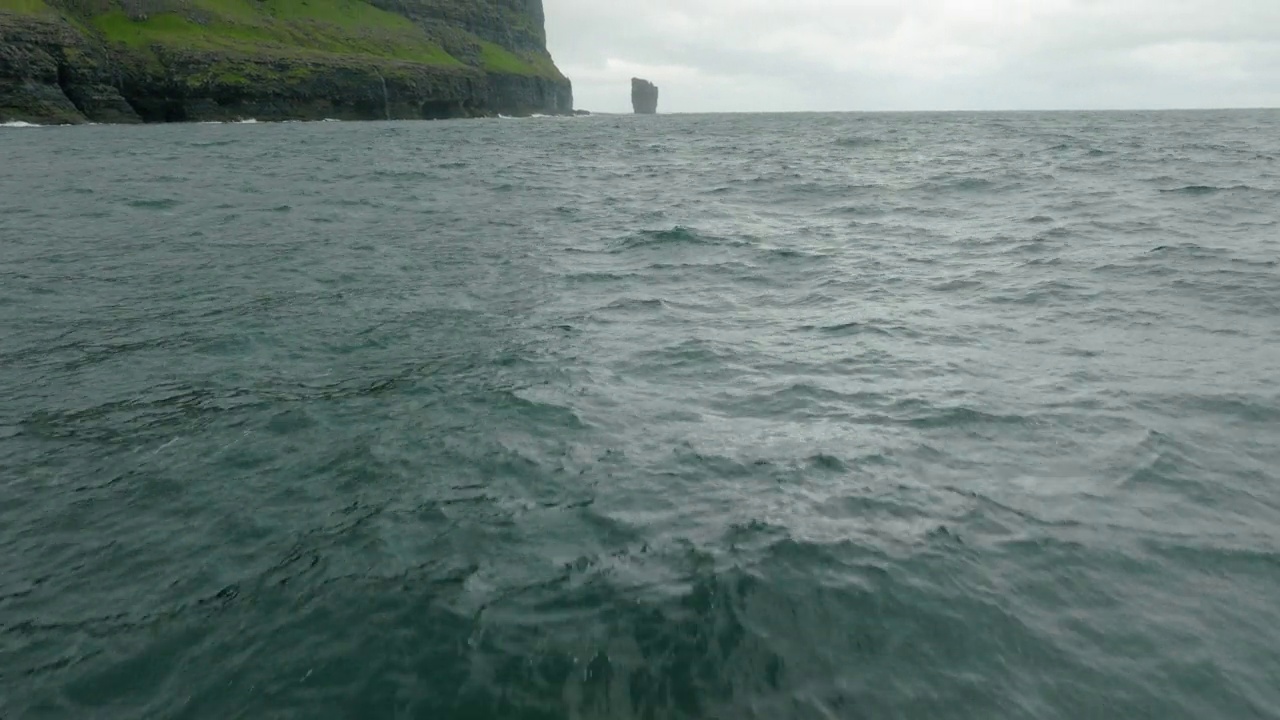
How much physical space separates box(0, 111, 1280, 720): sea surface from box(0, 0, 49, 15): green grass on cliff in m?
98.9

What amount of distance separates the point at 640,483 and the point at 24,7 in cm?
12151

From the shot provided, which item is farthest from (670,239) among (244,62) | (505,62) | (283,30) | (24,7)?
(505,62)

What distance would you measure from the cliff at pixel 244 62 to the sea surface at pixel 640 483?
295 ft

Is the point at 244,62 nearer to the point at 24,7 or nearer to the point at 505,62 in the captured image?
the point at 24,7

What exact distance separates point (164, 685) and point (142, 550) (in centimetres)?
206

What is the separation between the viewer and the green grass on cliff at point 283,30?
106000mm

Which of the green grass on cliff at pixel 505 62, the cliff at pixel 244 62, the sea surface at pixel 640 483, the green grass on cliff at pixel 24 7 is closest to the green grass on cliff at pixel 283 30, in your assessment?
the cliff at pixel 244 62

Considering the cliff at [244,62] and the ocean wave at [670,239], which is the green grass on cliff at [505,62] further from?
the ocean wave at [670,239]

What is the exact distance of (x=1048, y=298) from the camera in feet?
48.9

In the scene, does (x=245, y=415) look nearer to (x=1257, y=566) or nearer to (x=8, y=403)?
(x=8, y=403)

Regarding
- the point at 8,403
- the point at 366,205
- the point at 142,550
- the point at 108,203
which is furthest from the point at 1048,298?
the point at 108,203

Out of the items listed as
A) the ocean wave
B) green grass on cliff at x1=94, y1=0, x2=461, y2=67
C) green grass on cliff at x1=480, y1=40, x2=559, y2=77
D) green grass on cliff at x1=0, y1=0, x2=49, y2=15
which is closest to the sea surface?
the ocean wave

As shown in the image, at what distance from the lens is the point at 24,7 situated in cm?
9188

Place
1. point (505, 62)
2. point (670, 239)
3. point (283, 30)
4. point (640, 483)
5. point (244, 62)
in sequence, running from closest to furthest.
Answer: point (640, 483) → point (670, 239) → point (244, 62) → point (283, 30) → point (505, 62)
